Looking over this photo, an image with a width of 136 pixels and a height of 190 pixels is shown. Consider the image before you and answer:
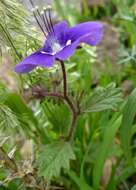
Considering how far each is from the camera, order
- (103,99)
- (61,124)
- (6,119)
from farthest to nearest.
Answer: (61,124)
(103,99)
(6,119)

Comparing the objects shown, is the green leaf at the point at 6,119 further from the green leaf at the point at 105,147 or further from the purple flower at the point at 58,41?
the green leaf at the point at 105,147

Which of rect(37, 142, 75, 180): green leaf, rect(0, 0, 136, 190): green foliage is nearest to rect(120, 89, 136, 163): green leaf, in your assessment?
rect(0, 0, 136, 190): green foliage

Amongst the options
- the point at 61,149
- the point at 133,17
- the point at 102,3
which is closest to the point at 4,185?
the point at 61,149

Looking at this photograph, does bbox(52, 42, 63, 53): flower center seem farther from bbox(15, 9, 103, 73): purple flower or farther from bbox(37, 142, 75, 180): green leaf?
bbox(37, 142, 75, 180): green leaf

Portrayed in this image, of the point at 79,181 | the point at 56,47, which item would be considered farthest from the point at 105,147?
the point at 56,47

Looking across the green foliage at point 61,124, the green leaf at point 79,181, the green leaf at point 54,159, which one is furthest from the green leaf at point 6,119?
the green leaf at point 79,181

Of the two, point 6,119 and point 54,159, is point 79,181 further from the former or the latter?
point 6,119
